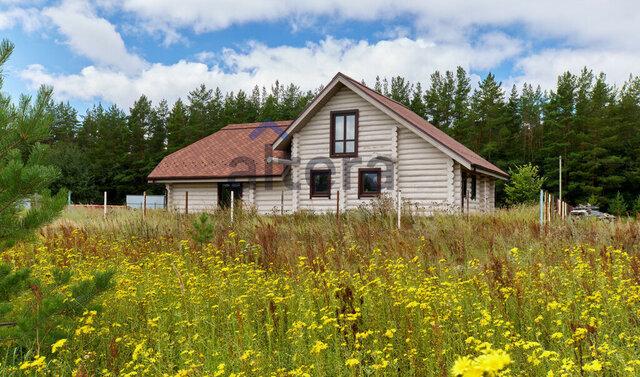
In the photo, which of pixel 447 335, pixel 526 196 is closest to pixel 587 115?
pixel 526 196

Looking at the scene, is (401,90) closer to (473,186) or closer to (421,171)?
(473,186)

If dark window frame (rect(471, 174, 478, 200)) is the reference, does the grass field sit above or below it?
below

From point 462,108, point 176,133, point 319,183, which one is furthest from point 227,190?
point 462,108

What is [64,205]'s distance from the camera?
13.6 ft

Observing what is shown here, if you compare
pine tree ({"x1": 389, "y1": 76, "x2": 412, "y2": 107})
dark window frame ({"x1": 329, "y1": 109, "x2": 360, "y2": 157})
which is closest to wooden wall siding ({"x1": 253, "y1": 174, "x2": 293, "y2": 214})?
dark window frame ({"x1": 329, "y1": 109, "x2": 360, "y2": 157})

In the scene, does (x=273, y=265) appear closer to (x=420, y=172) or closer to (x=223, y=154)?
(x=420, y=172)

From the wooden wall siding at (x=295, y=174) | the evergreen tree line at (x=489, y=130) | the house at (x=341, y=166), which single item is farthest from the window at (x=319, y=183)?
the evergreen tree line at (x=489, y=130)

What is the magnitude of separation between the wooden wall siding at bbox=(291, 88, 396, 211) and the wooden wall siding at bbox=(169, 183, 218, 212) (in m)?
4.84

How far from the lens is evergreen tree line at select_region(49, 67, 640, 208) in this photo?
41344 millimetres

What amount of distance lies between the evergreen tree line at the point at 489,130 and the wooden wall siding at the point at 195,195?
860 inches

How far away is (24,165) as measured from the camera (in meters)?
4.01

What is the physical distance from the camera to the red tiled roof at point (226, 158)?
21234 mm

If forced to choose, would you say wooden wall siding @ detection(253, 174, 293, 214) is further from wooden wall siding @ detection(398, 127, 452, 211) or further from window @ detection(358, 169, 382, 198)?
wooden wall siding @ detection(398, 127, 452, 211)

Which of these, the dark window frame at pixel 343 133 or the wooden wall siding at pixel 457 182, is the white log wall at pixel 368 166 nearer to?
the wooden wall siding at pixel 457 182
